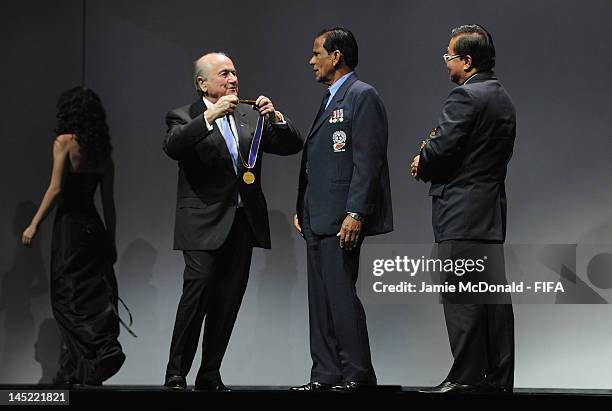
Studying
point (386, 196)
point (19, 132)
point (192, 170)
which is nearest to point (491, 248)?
point (386, 196)

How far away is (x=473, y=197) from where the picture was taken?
4.06 metres

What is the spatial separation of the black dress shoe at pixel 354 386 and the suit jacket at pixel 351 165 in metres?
0.61

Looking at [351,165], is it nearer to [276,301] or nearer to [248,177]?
[248,177]

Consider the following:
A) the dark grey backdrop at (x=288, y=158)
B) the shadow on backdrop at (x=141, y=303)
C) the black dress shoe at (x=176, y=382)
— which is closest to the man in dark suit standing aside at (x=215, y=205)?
the black dress shoe at (x=176, y=382)

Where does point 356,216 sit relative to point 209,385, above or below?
above

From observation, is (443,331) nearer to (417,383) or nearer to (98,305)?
(417,383)

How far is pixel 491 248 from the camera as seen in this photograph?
4141 millimetres

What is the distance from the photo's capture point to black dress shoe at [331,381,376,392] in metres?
4.04

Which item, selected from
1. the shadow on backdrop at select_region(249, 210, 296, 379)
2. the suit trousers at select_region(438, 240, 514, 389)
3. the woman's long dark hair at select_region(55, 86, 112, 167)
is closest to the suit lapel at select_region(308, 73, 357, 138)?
the suit trousers at select_region(438, 240, 514, 389)

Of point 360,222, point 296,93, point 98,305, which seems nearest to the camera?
point 360,222

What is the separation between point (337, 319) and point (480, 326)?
57 centimetres

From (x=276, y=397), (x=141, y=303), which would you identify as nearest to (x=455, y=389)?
(x=276, y=397)

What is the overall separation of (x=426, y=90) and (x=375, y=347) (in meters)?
1.45

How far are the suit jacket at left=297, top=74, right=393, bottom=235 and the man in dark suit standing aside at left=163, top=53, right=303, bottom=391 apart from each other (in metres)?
0.33
